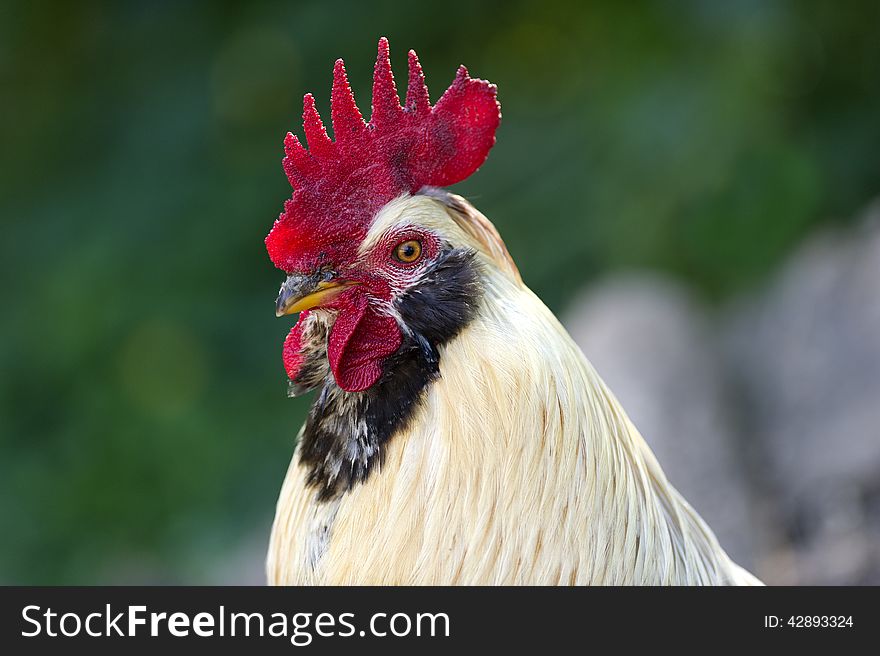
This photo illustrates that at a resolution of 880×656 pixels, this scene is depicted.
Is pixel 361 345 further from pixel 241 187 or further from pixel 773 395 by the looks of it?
pixel 241 187

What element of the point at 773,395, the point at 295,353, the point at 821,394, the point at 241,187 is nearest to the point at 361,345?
the point at 295,353

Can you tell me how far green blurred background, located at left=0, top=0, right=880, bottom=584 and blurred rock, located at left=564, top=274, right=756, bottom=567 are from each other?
42 cm

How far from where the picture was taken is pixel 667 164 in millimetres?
4758

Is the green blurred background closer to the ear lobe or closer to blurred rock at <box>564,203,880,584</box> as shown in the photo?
blurred rock at <box>564,203,880,584</box>

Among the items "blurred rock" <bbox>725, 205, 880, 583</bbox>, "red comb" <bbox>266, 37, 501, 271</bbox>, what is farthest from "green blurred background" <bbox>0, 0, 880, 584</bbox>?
"red comb" <bbox>266, 37, 501, 271</bbox>

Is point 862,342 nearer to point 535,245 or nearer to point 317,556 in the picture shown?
point 535,245

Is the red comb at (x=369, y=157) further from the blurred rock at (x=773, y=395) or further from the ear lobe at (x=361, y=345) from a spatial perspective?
the blurred rock at (x=773, y=395)

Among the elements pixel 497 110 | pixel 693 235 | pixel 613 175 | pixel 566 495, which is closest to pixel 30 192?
pixel 613 175

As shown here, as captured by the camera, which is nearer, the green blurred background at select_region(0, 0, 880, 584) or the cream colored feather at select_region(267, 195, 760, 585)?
the cream colored feather at select_region(267, 195, 760, 585)

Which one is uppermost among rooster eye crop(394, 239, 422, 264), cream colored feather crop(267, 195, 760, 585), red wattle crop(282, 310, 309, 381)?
rooster eye crop(394, 239, 422, 264)

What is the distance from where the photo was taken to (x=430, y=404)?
1.63 meters

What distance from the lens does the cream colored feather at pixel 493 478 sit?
1.61 m

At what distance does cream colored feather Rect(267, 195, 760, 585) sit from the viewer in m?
1.61

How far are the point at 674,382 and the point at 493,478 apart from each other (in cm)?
242
